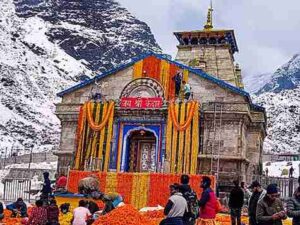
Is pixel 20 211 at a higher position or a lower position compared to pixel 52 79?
lower

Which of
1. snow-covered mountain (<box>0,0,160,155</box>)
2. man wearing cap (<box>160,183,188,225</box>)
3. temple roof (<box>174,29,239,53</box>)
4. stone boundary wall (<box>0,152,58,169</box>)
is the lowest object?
man wearing cap (<box>160,183,188,225</box>)

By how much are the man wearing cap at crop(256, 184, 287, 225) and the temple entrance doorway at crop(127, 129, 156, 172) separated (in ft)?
66.6

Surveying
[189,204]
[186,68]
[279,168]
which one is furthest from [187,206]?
[279,168]

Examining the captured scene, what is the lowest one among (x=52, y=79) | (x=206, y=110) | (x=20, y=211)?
(x=20, y=211)

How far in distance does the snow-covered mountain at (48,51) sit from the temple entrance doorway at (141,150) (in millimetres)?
33166

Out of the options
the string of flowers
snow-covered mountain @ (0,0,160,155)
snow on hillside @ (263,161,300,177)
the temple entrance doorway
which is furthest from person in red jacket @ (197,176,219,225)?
snow-covered mountain @ (0,0,160,155)

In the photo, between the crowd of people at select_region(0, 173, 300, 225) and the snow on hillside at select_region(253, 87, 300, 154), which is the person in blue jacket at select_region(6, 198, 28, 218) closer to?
the crowd of people at select_region(0, 173, 300, 225)

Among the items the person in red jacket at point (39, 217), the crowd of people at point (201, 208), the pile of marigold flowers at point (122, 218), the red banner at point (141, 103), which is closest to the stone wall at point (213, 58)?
the red banner at point (141, 103)

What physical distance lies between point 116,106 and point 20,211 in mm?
12000

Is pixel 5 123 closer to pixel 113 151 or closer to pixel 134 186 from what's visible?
pixel 113 151

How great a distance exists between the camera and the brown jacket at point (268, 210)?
898 centimetres

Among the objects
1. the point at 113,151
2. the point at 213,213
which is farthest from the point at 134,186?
the point at 213,213

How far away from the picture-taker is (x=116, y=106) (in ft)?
96.2

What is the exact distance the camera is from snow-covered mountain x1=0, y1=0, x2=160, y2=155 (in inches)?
2768
